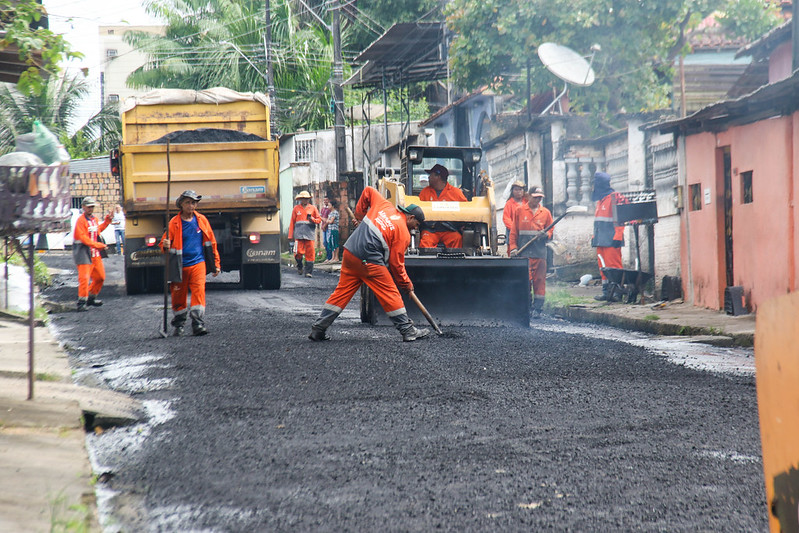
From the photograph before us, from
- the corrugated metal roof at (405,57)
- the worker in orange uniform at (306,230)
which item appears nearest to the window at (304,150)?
the corrugated metal roof at (405,57)

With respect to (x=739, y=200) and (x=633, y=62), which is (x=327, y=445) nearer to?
(x=739, y=200)

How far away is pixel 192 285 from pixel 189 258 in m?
0.28

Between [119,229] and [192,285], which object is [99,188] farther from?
[192,285]

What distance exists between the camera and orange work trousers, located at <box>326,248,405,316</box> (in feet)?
29.9

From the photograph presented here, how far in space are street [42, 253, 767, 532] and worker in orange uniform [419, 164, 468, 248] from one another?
2661 mm

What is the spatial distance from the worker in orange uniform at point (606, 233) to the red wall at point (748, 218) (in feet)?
3.55

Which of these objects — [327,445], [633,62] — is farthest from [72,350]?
[633,62]

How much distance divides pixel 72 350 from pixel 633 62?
48.9 ft

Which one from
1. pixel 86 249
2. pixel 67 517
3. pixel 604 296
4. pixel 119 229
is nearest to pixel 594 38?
pixel 604 296

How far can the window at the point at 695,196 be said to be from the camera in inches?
548

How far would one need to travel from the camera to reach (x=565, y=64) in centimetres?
1814

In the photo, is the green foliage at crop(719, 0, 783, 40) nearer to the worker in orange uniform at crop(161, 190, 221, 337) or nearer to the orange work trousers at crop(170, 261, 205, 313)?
the worker in orange uniform at crop(161, 190, 221, 337)

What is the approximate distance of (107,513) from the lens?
4.02 m

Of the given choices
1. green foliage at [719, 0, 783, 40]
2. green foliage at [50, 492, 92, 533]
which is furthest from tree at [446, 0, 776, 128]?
green foliage at [50, 492, 92, 533]
